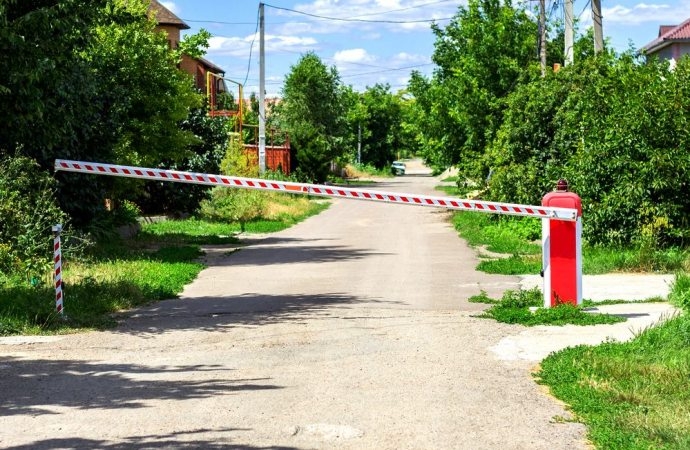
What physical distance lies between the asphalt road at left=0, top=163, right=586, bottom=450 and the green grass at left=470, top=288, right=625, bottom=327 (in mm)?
350

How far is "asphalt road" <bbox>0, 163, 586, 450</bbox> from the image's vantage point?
730 centimetres

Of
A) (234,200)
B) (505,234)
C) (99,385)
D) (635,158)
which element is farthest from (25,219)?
(234,200)

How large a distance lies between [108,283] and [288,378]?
676 cm

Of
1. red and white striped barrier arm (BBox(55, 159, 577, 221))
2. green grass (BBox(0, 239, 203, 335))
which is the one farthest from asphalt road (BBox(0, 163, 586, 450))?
red and white striped barrier arm (BBox(55, 159, 577, 221))

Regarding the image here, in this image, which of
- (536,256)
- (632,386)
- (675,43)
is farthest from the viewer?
(675,43)

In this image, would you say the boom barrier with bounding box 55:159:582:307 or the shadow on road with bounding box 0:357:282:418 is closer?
the shadow on road with bounding box 0:357:282:418

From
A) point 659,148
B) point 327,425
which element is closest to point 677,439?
point 327,425

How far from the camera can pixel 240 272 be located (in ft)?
65.6

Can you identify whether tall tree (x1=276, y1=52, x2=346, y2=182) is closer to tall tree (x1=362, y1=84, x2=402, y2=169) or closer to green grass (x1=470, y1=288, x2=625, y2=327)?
tall tree (x1=362, y1=84, x2=402, y2=169)

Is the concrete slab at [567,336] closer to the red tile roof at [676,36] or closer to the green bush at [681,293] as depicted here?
the green bush at [681,293]

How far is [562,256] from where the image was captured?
13.2 meters

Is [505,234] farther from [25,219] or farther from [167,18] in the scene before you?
[167,18]

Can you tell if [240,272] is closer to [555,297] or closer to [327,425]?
[555,297]

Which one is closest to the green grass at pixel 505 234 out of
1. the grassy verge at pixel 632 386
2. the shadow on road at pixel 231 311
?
the shadow on road at pixel 231 311
